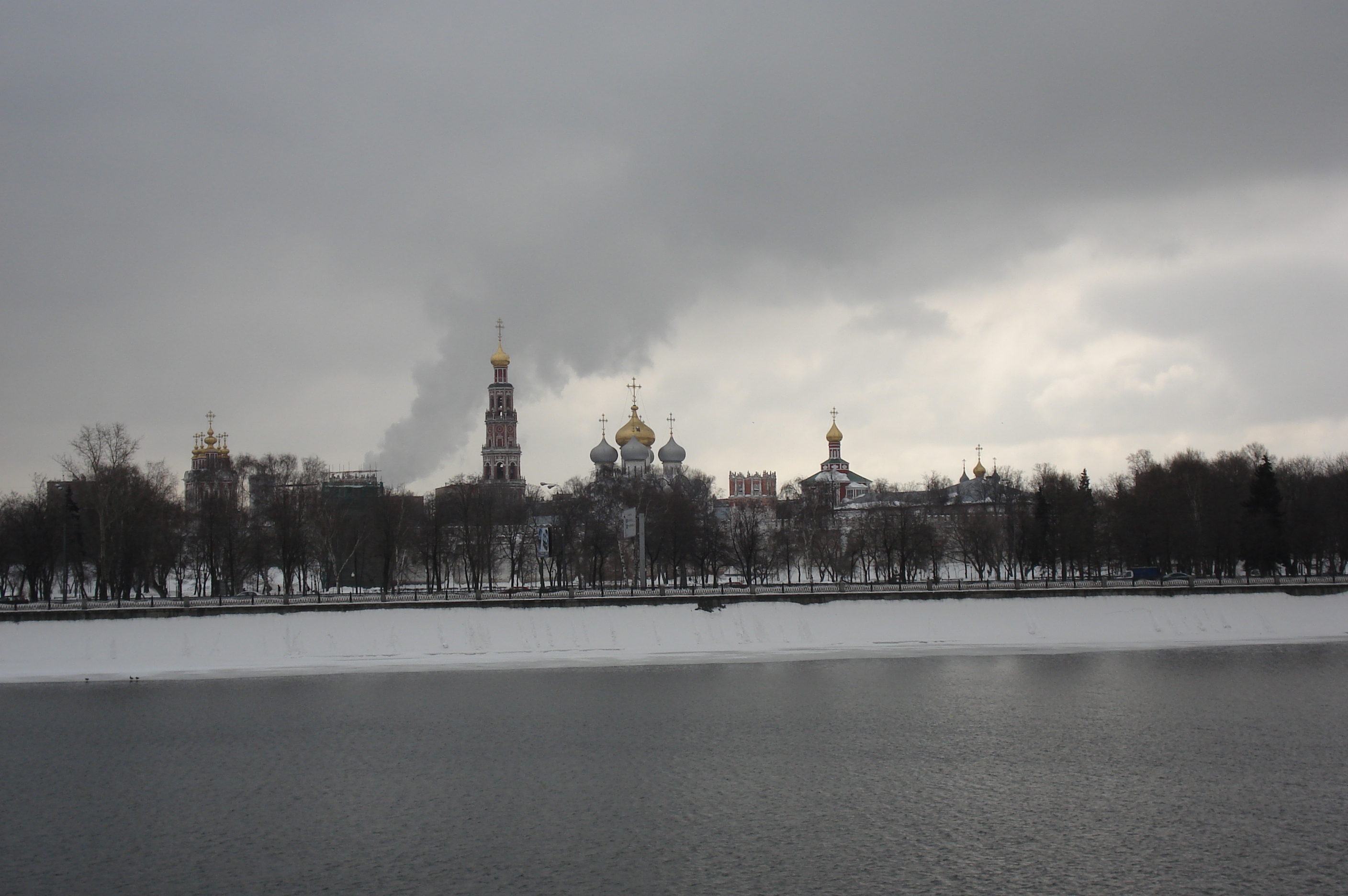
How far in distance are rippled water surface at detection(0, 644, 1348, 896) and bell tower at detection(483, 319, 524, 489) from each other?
10195 centimetres

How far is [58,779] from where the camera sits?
25297 mm

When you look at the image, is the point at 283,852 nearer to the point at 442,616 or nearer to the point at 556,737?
the point at 556,737

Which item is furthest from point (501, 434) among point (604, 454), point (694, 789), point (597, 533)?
point (694, 789)

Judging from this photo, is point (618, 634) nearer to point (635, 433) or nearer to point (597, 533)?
point (597, 533)

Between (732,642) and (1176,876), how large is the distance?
115 feet

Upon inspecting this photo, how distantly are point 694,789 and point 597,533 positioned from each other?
58.6 meters

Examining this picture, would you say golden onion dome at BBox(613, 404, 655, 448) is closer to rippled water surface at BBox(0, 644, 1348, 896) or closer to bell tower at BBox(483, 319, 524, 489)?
bell tower at BBox(483, 319, 524, 489)

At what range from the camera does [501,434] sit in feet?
464

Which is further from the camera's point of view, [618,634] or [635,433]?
[635,433]

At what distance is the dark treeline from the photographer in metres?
73.7

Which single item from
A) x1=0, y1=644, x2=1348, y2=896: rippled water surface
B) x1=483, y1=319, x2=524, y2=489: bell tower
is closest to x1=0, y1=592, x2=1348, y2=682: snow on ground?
x1=0, y1=644, x2=1348, y2=896: rippled water surface

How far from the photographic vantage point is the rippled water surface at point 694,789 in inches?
688

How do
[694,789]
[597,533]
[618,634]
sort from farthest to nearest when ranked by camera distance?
1. [597,533]
2. [618,634]
3. [694,789]

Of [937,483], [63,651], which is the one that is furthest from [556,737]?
[937,483]
